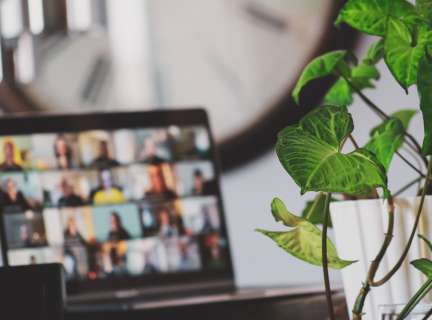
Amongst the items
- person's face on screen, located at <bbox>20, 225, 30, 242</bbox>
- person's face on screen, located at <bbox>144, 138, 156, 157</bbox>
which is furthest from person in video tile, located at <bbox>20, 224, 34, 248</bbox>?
person's face on screen, located at <bbox>144, 138, 156, 157</bbox>

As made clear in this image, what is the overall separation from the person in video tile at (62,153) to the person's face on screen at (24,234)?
0.11m

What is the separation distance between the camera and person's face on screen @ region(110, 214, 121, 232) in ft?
2.14

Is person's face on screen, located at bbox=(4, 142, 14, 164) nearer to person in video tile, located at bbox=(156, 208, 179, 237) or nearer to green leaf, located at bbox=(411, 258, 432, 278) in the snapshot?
person in video tile, located at bbox=(156, 208, 179, 237)

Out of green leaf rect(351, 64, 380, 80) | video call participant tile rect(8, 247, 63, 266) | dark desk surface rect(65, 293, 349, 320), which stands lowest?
dark desk surface rect(65, 293, 349, 320)

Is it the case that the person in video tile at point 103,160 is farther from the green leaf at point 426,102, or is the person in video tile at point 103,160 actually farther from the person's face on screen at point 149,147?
the green leaf at point 426,102

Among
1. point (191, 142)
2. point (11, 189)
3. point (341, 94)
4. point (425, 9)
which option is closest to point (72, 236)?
point (11, 189)

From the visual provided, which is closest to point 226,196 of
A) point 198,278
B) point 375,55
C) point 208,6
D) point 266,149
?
point 266,149

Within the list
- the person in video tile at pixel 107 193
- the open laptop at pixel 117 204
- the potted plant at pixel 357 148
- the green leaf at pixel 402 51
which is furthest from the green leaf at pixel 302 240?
the person in video tile at pixel 107 193

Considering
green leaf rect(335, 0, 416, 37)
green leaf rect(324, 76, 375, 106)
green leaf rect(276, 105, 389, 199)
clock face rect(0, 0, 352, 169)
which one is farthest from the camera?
clock face rect(0, 0, 352, 169)

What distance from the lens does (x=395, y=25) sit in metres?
0.30

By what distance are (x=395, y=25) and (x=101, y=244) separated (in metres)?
0.52

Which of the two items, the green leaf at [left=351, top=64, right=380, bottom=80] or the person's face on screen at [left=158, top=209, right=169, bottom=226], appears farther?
the person's face on screen at [left=158, top=209, right=169, bottom=226]

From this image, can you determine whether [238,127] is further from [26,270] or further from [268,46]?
[26,270]

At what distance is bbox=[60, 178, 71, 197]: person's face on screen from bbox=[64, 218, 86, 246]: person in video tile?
0.04 m
